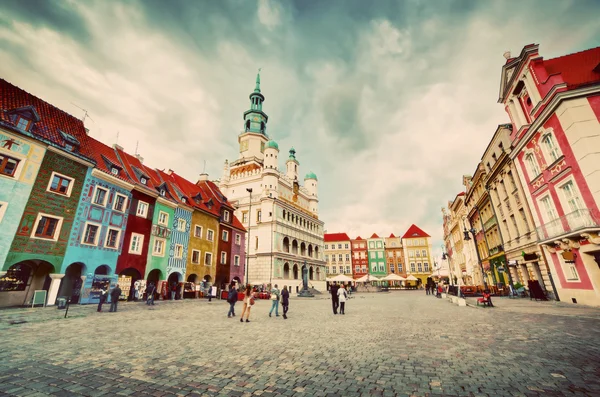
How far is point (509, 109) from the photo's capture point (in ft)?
72.1

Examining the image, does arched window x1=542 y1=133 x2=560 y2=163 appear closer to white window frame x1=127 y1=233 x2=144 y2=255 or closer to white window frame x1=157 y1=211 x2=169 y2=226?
white window frame x1=157 y1=211 x2=169 y2=226

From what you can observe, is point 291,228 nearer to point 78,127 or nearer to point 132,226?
point 132,226

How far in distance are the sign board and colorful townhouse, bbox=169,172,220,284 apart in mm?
12254

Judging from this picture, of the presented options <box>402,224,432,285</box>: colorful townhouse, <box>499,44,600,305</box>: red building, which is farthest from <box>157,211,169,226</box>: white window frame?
<box>402,224,432,285</box>: colorful townhouse

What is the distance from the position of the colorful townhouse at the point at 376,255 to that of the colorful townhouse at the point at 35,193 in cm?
7851

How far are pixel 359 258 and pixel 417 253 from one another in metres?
17.8

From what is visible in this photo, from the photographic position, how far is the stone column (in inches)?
686

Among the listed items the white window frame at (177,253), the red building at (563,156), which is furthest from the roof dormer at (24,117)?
the red building at (563,156)

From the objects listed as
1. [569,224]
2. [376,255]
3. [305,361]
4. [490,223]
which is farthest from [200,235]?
[376,255]

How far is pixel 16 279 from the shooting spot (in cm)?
1747

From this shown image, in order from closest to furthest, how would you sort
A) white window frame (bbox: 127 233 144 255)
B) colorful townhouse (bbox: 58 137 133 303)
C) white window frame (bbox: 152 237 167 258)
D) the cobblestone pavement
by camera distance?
1. the cobblestone pavement
2. colorful townhouse (bbox: 58 137 133 303)
3. white window frame (bbox: 127 233 144 255)
4. white window frame (bbox: 152 237 167 258)

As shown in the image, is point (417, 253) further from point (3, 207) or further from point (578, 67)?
point (3, 207)

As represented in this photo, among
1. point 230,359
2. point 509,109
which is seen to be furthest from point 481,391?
point 509,109

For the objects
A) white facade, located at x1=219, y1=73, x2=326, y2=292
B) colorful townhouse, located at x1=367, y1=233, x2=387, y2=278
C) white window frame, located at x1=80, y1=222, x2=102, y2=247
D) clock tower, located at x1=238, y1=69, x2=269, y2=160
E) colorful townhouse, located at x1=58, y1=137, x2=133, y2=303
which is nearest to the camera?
colorful townhouse, located at x1=58, y1=137, x2=133, y2=303
